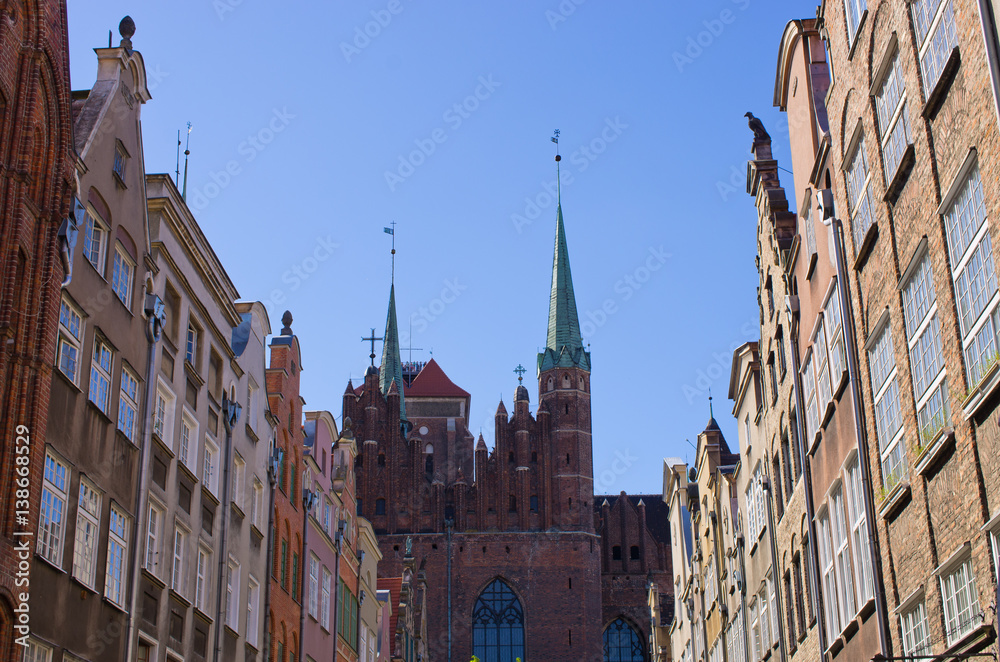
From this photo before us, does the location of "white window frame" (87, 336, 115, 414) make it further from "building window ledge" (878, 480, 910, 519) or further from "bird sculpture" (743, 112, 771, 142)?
"bird sculpture" (743, 112, 771, 142)

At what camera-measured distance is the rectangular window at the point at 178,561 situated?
19281mm

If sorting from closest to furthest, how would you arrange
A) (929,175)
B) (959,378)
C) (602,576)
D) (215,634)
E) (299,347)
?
(959,378)
(929,175)
(215,634)
(299,347)
(602,576)

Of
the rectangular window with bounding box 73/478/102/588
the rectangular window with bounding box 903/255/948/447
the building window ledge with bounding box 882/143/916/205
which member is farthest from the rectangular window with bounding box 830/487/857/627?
the rectangular window with bounding box 73/478/102/588

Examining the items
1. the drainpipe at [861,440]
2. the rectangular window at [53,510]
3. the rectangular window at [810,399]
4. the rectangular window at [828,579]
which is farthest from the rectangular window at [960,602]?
the rectangular window at [53,510]

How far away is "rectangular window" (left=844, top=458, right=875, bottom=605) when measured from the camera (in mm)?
15461

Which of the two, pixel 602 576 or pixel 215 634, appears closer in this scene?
pixel 215 634

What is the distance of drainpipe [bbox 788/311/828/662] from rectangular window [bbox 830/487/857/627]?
1.14 meters

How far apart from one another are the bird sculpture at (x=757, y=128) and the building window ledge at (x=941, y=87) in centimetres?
1140

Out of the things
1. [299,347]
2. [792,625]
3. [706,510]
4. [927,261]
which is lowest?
[792,625]

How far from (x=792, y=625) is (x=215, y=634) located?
994 cm

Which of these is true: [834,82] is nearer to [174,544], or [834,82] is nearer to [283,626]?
[174,544]

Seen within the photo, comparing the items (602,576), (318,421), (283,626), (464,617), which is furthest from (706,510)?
(602,576)

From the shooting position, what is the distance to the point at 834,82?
54.5ft

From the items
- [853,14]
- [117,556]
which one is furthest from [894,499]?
[117,556]
